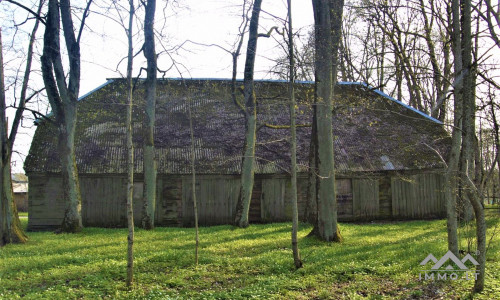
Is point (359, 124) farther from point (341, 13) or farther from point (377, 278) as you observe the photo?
point (377, 278)

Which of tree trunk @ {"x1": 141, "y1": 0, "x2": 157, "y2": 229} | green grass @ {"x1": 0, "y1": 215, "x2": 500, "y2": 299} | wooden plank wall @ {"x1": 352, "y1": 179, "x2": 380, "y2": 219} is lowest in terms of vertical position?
green grass @ {"x1": 0, "y1": 215, "x2": 500, "y2": 299}

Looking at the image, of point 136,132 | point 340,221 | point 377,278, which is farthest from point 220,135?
point 377,278

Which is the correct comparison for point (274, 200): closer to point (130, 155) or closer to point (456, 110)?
point (456, 110)

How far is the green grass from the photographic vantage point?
8.20 meters

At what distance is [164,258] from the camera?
10.2 metres

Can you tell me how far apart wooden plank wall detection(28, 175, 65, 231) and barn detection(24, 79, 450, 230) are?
0.14 ft

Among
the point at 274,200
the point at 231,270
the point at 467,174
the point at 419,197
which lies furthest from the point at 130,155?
the point at 419,197

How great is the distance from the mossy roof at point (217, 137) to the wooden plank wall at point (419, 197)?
919 millimetres

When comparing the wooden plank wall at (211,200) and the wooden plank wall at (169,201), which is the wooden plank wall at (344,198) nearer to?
the wooden plank wall at (211,200)

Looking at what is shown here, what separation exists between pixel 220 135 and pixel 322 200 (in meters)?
9.07

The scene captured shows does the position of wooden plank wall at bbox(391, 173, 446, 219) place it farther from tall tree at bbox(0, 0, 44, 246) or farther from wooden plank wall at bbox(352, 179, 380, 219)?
tall tree at bbox(0, 0, 44, 246)

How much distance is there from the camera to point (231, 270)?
9.65 meters

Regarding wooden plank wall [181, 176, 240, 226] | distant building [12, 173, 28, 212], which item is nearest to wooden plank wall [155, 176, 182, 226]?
wooden plank wall [181, 176, 240, 226]

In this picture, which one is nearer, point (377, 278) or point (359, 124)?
point (377, 278)
